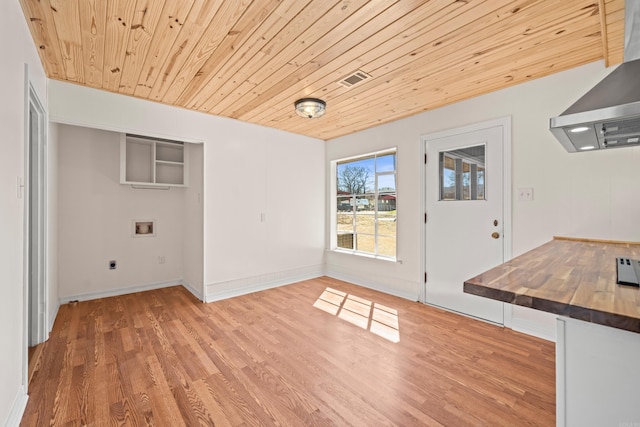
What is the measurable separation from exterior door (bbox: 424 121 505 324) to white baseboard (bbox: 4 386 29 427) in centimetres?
364

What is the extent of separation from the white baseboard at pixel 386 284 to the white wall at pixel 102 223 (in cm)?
275

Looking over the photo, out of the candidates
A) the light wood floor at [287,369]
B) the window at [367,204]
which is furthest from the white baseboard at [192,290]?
the window at [367,204]

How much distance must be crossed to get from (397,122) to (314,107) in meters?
1.38

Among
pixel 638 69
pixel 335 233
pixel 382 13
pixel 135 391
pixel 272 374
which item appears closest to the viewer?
pixel 638 69

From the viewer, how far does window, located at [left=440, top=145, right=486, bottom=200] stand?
10.4ft

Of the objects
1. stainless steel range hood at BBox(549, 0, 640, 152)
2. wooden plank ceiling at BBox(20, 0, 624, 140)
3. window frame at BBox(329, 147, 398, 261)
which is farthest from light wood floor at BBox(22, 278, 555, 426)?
wooden plank ceiling at BBox(20, 0, 624, 140)

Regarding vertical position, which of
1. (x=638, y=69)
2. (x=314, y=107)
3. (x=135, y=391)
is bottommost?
(x=135, y=391)

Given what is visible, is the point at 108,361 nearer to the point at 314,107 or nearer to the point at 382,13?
the point at 314,107

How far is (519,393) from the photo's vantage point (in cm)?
188

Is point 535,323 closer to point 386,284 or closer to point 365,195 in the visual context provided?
point 386,284

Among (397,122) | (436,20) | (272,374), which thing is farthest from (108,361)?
(397,122)

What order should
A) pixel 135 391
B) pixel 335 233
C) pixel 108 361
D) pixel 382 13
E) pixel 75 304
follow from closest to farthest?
pixel 382 13
pixel 135 391
pixel 108 361
pixel 75 304
pixel 335 233

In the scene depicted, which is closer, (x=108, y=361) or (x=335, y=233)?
(x=108, y=361)

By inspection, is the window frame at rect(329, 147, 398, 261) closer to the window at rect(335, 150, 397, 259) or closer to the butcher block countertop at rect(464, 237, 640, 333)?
the window at rect(335, 150, 397, 259)
